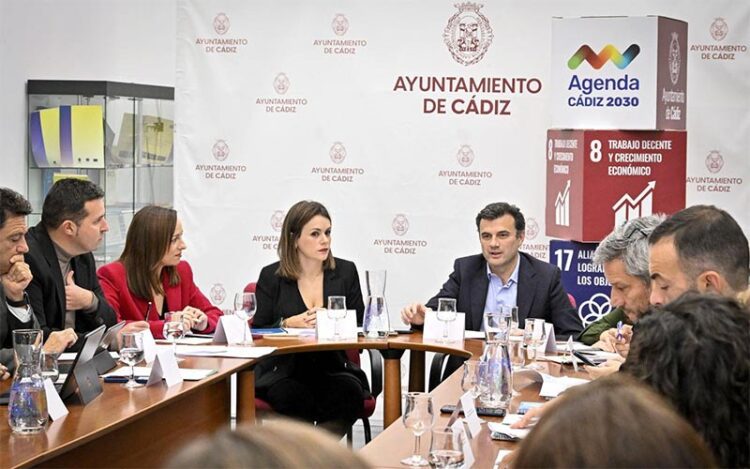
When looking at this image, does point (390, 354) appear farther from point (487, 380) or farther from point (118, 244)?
point (118, 244)

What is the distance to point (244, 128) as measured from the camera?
274 inches

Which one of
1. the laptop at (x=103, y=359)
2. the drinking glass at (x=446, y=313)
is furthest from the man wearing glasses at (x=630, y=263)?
the laptop at (x=103, y=359)

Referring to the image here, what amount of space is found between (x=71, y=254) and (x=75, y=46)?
118 inches

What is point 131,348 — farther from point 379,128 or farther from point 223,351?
point 379,128

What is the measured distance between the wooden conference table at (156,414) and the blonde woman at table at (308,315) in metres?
0.25

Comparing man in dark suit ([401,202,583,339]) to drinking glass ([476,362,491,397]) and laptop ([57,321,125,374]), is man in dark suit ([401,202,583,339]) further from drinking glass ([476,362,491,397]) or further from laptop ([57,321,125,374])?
drinking glass ([476,362,491,397])

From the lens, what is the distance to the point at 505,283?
18.2 feet

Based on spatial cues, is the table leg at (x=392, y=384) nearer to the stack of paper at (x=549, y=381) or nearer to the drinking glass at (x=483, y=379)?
the stack of paper at (x=549, y=381)

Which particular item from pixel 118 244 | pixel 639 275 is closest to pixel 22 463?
pixel 639 275

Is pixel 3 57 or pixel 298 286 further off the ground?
pixel 3 57

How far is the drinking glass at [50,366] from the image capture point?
11.3 ft

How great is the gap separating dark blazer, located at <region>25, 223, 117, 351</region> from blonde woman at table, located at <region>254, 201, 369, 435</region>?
89 centimetres

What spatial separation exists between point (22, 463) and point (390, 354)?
273 centimetres

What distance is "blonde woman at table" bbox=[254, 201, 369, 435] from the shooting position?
5.37 metres
